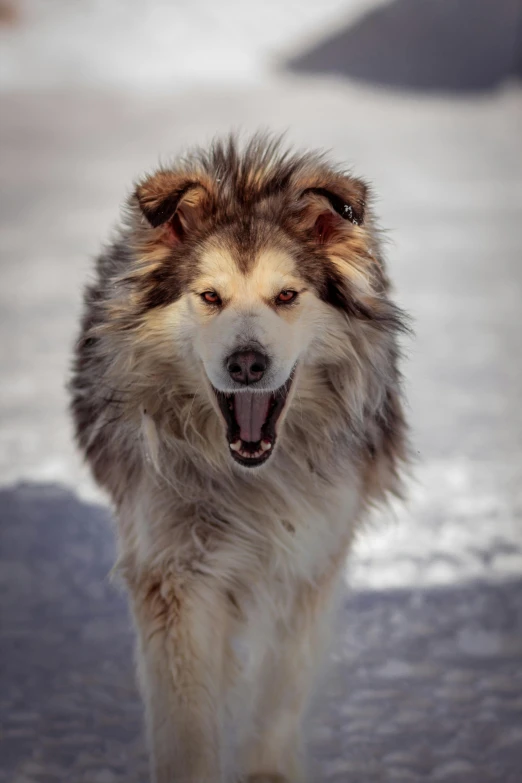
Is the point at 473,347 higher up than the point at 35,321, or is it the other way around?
the point at 35,321

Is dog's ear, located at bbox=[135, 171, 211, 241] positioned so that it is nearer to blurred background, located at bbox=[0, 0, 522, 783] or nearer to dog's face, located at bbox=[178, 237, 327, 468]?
dog's face, located at bbox=[178, 237, 327, 468]

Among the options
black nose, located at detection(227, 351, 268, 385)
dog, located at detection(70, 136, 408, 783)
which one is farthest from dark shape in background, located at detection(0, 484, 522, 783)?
black nose, located at detection(227, 351, 268, 385)

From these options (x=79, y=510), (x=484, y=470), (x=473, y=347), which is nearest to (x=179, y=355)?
(x=79, y=510)

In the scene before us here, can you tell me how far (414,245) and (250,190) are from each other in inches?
332

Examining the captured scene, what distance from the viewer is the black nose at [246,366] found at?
Answer: 2652 mm

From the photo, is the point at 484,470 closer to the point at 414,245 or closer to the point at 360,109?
the point at 414,245

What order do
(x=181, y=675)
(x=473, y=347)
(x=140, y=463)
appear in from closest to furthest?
(x=181, y=675)
(x=140, y=463)
(x=473, y=347)

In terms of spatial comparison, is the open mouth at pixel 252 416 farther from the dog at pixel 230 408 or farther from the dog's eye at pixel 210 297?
the dog's eye at pixel 210 297

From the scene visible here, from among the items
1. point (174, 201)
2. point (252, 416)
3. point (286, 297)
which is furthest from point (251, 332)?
point (174, 201)

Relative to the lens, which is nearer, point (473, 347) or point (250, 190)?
point (250, 190)

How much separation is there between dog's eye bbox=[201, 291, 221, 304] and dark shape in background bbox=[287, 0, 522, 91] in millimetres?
17434

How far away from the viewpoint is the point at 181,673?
2.90m

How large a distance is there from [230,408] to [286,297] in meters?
0.37

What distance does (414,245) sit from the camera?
11.2 m
